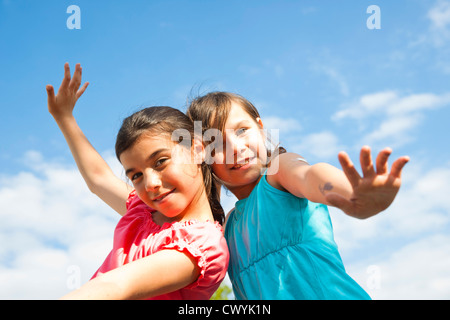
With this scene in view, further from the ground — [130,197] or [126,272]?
[130,197]

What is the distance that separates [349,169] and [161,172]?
1.05 metres

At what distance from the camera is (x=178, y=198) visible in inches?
91.4

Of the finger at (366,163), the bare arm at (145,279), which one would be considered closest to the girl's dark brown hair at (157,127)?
the bare arm at (145,279)

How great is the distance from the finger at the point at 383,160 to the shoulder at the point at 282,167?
570 mm

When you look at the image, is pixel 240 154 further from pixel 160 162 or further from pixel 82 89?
pixel 82 89

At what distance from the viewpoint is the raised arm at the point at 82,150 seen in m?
2.98

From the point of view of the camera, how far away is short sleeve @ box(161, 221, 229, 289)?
2.10 meters

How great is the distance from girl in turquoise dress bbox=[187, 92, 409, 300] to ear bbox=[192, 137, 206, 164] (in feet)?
0.21

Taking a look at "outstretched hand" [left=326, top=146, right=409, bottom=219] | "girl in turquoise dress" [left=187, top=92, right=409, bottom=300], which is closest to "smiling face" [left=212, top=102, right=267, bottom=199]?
"girl in turquoise dress" [left=187, top=92, right=409, bottom=300]
